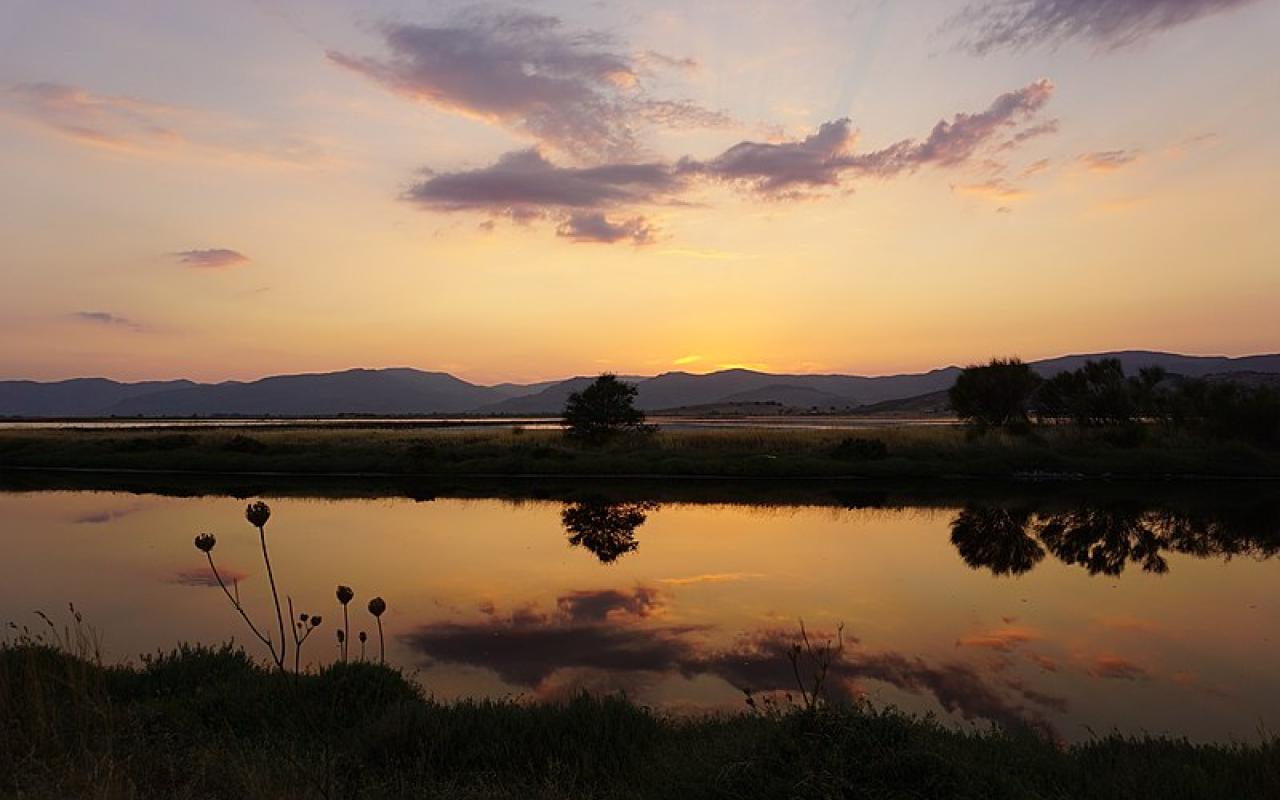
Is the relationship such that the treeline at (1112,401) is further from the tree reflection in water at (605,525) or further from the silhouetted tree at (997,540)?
the tree reflection in water at (605,525)

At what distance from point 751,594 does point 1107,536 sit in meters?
13.0

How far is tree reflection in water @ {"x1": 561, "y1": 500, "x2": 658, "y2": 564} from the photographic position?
2127 centimetres

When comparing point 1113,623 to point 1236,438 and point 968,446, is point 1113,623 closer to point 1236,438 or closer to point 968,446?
point 968,446

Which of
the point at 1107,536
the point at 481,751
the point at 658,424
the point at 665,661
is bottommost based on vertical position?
the point at 1107,536

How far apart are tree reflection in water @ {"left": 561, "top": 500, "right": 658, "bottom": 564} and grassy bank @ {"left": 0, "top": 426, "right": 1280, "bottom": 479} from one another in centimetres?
981

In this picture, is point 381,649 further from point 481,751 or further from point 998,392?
point 998,392

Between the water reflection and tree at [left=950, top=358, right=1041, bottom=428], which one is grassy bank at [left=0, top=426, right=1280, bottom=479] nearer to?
tree at [left=950, top=358, right=1041, bottom=428]

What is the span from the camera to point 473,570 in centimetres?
1870

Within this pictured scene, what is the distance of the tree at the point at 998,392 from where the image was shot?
5112 centimetres

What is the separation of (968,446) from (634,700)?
118 feet

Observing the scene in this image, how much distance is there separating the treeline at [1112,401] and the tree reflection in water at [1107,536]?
52.8 ft

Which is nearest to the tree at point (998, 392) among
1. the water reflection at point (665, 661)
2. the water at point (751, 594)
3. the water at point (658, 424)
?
the water at point (658, 424)

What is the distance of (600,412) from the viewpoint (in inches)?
1853

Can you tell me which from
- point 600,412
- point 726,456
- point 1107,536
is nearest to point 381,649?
point 1107,536
